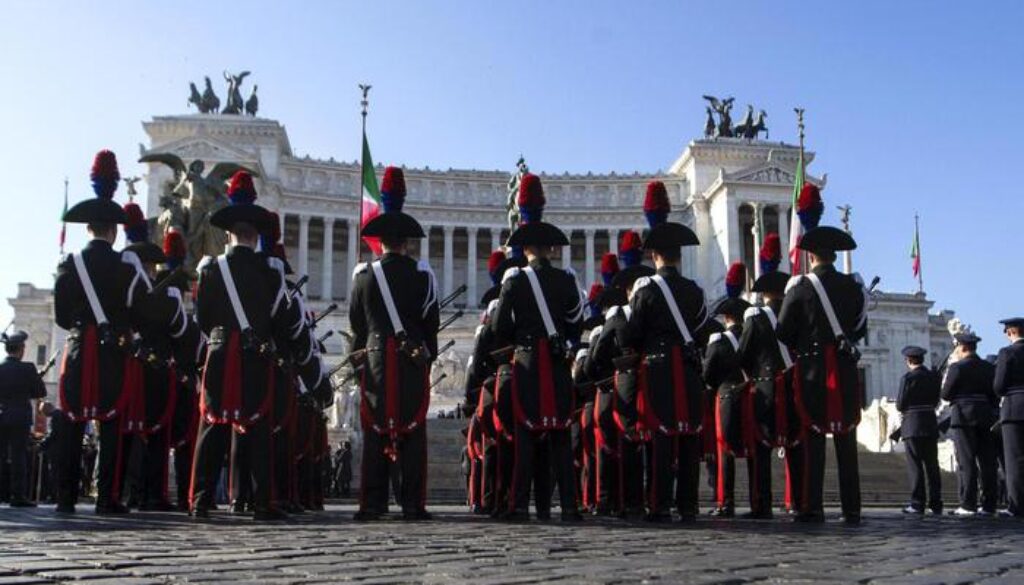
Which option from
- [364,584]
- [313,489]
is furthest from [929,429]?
[364,584]

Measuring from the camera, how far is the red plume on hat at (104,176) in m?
10.3

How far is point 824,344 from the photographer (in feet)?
30.8

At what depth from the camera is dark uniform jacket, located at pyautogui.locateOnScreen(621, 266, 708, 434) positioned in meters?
9.15

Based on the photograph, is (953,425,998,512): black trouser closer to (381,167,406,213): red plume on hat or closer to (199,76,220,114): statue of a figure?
(381,167,406,213): red plume on hat

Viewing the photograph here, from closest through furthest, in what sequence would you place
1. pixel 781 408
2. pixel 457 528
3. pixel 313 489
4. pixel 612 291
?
pixel 457 528, pixel 781 408, pixel 612 291, pixel 313 489

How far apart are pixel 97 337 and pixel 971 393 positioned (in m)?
9.55

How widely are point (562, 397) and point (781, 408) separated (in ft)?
7.86

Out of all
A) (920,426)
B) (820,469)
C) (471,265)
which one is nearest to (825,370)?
(820,469)

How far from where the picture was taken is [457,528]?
7.38 meters

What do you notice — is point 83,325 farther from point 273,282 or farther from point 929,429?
point 929,429

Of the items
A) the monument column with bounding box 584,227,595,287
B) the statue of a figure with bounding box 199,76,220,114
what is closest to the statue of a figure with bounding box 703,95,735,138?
the monument column with bounding box 584,227,595,287

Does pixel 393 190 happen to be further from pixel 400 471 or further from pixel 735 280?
pixel 735 280

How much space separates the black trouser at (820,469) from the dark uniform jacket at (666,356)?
3.42 ft

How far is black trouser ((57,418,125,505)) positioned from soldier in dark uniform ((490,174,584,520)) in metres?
3.54
